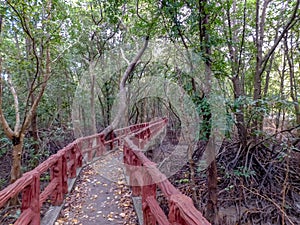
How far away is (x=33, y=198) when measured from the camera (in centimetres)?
258

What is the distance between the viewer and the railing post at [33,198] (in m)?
2.47

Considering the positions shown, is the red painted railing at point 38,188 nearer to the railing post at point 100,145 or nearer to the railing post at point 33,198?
the railing post at point 33,198

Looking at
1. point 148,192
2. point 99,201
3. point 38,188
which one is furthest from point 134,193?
point 38,188

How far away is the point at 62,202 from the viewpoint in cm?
380

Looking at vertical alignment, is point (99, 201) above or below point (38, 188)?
below

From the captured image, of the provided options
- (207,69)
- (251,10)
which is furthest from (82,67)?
(207,69)

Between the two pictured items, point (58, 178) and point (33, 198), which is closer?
point (33, 198)

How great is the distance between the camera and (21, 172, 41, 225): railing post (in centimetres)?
247

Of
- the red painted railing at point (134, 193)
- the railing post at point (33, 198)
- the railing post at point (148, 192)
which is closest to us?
the red painted railing at point (134, 193)

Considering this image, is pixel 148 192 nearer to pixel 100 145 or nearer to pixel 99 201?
pixel 99 201

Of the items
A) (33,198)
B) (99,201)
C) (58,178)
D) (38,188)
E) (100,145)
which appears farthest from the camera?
(100,145)

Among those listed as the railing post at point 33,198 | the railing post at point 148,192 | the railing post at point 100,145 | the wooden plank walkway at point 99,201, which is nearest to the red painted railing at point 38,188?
the railing post at point 33,198

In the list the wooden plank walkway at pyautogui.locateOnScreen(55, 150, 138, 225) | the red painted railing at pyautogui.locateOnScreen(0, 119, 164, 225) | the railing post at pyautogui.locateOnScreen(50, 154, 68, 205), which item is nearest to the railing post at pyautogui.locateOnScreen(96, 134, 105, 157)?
the wooden plank walkway at pyautogui.locateOnScreen(55, 150, 138, 225)

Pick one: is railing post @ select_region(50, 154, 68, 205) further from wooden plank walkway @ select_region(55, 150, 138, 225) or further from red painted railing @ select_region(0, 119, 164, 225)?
wooden plank walkway @ select_region(55, 150, 138, 225)
